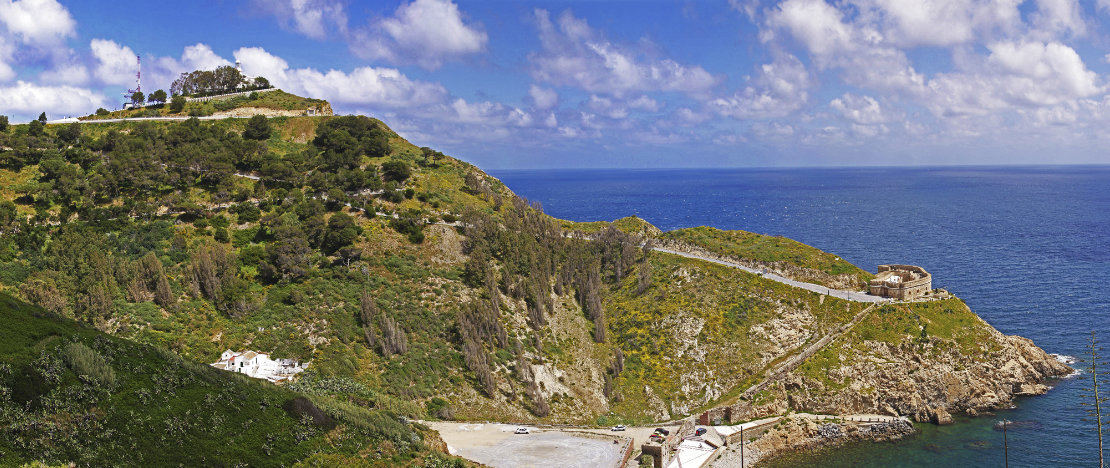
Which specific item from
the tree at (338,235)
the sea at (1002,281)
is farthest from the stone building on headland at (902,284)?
the tree at (338,235)

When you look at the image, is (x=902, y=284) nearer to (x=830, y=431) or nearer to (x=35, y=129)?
(x=830, y=431)

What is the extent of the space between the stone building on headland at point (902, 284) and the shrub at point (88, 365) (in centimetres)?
6573

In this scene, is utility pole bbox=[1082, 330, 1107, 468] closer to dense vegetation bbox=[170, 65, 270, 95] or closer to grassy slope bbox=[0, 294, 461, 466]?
grassy slope bbox=[0, 294, 461, 466]

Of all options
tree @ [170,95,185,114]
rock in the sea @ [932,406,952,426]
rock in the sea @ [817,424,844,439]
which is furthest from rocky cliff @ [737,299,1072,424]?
tree @ [170,95,185,114]

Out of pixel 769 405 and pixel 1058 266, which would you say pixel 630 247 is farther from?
pixel 1058 266

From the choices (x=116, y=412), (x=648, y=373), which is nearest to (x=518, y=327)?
(x=648, y=373)

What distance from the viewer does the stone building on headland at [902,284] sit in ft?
223

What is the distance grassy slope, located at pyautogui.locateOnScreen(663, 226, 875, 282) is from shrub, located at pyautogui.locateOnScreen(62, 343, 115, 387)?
65.3 m

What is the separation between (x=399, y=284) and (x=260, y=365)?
58.2 ft

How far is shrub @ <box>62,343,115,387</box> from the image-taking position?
29.8m

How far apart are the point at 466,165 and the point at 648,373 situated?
52.3 metres

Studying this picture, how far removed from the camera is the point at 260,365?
52625 millimetres

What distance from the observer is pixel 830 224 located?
550 ft

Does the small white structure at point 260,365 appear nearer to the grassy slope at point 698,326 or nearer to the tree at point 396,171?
the grassy slope at point 698,326
